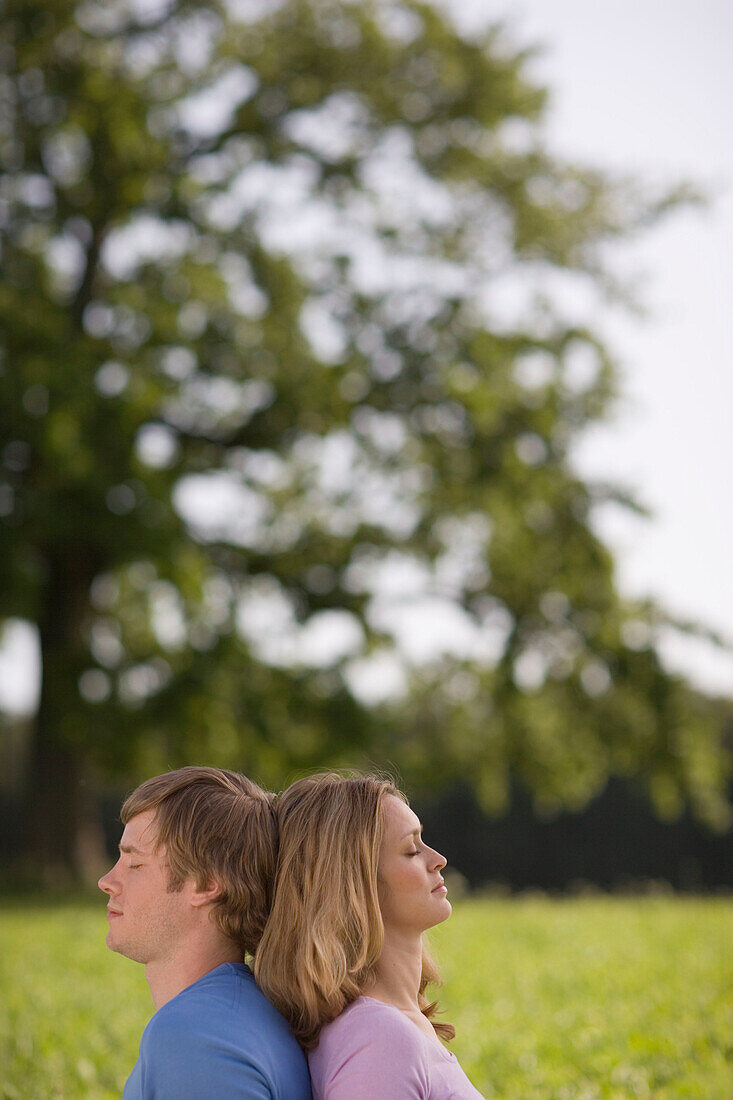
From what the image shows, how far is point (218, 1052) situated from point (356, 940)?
353mm

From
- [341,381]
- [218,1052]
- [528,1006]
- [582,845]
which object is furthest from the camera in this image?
[582,845]

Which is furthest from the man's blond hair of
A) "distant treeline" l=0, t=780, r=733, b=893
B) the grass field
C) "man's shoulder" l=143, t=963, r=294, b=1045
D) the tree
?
"distant treeline" l=0, t=780, r=733, b=893

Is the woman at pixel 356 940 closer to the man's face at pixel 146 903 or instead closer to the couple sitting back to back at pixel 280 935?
the couple sitting back to back at pixel 280 935

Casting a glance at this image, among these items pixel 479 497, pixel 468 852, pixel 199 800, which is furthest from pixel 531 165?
pixel 199 800

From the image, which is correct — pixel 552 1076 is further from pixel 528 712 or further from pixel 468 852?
pixel 468 852

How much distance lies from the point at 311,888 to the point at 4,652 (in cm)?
1143

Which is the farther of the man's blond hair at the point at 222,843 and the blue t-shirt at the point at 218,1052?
the man's blond hair at the point at 222,843

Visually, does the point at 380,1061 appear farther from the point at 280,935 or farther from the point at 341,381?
the point at 341,381

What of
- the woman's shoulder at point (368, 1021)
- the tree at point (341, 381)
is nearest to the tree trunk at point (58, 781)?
the tree at point (341, 381)

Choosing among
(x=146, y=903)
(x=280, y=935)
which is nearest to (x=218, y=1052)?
(x=280, y=935)

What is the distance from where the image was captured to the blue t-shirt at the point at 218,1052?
2.09m

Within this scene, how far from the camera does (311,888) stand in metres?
2.31

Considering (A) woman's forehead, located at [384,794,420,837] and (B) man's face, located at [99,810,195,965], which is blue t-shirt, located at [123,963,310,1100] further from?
(A) woman's forehead, located at [384,794,420,837]

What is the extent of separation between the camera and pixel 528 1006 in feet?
20.8
